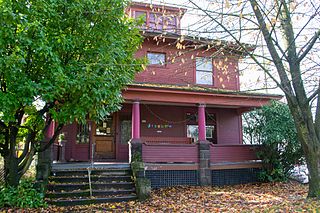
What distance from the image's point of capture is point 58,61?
6.52 meters

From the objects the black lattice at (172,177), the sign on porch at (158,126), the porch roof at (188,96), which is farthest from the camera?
the sign on porch at (158,126)

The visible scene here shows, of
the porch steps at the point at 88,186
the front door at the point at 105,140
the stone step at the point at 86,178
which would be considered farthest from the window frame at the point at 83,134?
the stone step at the point at 86,178

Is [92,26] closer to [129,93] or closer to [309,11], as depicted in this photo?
[129,93]

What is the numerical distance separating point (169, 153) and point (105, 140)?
326 cm

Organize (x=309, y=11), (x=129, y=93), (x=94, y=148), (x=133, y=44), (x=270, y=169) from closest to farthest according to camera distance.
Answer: (x=309, y=11), (x=133, y=44), (x=129, y=93), (x=270, y=169), (x=94, y=148)

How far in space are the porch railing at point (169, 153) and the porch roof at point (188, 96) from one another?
5.76 ft

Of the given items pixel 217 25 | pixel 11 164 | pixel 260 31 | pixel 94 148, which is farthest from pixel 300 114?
pixel 94 148

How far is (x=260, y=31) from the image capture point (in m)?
6.26

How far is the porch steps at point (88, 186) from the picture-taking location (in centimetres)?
761

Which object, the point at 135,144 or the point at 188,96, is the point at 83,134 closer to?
the point at 135,144

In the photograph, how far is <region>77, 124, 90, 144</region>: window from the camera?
12.0 meters

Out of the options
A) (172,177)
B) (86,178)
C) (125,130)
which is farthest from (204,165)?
(86,178)

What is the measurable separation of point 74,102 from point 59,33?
1741 millimetres

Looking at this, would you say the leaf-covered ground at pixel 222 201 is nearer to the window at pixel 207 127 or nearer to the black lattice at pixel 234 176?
the black lattice at pixel 234 176
